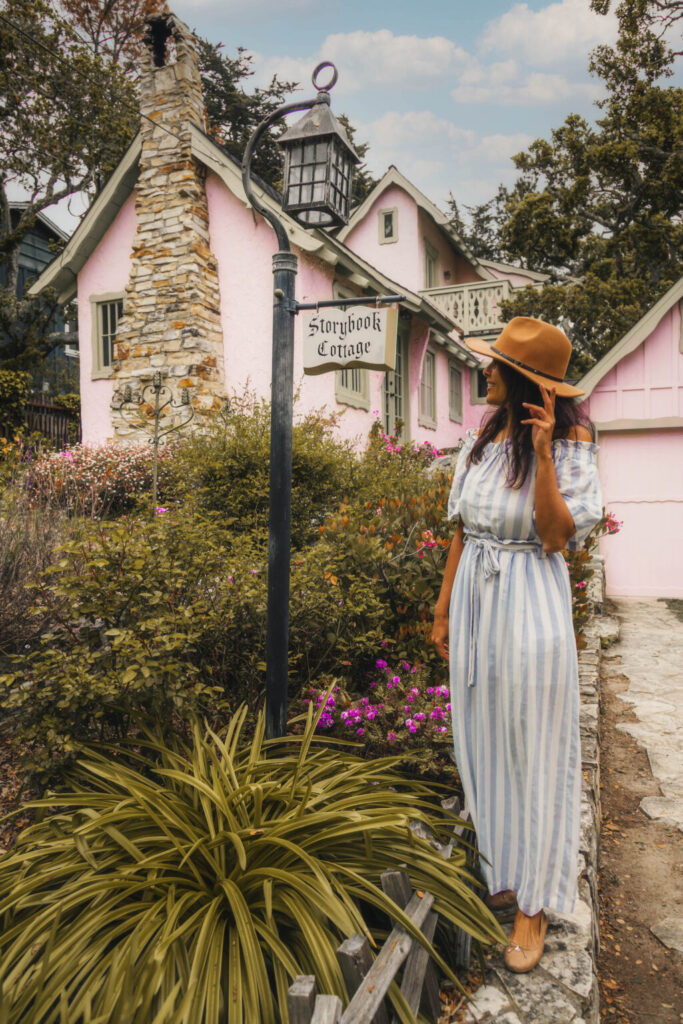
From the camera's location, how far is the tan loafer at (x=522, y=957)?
80.9 inches

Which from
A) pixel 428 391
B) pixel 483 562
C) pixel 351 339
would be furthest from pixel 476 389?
pixel 483 562

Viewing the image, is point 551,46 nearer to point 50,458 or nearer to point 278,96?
point 278,96

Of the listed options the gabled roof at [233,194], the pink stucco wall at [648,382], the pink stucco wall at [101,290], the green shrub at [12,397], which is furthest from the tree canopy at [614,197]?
the green shrub at [12,397]

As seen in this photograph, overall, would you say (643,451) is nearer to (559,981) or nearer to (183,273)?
(183,273)

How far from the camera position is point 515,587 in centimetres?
220

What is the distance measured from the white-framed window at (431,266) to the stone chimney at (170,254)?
25.4 ft

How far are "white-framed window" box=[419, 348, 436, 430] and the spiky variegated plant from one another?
41.7 feet

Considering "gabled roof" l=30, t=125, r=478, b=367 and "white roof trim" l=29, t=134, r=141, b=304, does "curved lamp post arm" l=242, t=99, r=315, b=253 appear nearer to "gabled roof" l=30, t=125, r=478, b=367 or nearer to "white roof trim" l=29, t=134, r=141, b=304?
"gabled roof" l=30, t=125, r=478, b=367

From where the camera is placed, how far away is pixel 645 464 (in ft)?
33.0

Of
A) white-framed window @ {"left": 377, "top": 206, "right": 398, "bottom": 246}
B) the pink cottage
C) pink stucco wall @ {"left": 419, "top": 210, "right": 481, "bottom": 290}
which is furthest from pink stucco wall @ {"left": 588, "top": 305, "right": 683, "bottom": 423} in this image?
Result: white-framed window @ {"left": 377, "top": 206, "right": 398, "bottom": 246}

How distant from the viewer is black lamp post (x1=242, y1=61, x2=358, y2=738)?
2.87 metres

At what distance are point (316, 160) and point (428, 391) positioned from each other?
11.9m

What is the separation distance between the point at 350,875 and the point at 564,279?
751 inches

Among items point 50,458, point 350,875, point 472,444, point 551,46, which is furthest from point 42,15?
point 350,875
